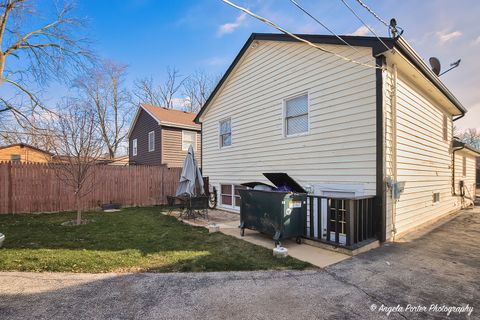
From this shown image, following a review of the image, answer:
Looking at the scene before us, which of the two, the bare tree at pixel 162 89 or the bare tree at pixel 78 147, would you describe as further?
the bare tree at pixel 162 89

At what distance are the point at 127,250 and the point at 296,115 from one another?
5.45 metres

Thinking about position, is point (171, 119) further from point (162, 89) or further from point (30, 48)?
point (162, 89)

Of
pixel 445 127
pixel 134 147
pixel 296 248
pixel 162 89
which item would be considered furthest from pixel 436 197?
pixel 162 89

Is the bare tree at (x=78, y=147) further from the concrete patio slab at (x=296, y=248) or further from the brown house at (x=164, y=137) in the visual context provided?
the brown house at (x=164, y=137)

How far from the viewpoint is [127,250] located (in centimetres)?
507

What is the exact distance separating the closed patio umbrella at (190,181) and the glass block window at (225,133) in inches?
75.1

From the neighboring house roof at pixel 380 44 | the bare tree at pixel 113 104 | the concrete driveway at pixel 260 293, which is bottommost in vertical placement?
the concrete driveway at pixel 260 293

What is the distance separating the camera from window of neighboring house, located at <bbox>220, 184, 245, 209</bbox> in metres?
10.0

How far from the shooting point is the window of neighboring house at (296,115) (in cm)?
717

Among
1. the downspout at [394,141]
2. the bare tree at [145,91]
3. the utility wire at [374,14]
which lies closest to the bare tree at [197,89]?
the bare tree at [145,91]

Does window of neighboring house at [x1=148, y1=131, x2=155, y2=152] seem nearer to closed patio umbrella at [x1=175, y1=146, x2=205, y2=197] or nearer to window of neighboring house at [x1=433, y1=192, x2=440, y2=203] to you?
closed patio umbrella at [x1=175, y1=146, x2=205, y2=197]

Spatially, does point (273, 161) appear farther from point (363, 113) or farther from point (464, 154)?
point (464, 154)

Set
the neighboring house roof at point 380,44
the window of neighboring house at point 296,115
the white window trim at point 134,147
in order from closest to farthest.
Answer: the neighboring house roof at point 380,44
the window of neighboring house at point 296,115
the white window trim at point 134,147

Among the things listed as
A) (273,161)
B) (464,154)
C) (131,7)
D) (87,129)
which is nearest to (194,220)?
(273,161)
